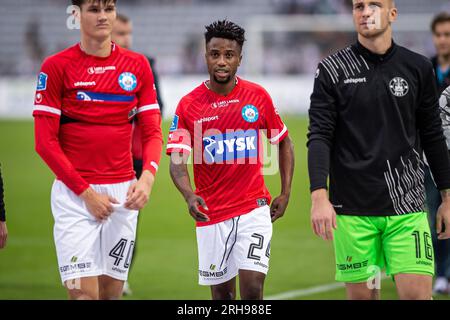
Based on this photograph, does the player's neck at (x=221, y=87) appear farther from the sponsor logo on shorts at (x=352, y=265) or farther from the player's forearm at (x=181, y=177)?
the sponsor logo on shorts at (x=352, y=265)

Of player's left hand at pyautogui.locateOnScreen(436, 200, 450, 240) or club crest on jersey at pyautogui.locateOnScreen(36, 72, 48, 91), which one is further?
club crest on jersey at pyautogui.locateOnScreen(36, 72, 48, 91)

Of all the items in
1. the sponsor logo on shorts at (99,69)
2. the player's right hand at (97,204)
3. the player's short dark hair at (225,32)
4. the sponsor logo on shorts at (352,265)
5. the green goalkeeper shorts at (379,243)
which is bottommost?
the sponsor logo on shorts at (352,265)

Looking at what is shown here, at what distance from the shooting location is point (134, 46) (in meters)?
37.3

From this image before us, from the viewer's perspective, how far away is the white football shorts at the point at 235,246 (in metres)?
6.29

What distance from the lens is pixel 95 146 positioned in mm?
6164

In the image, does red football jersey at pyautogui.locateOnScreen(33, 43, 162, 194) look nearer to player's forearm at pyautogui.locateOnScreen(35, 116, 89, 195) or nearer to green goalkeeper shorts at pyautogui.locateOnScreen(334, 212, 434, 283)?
player's forearm at pyautogui.locateOnScreen(35, 116, 89, 195)

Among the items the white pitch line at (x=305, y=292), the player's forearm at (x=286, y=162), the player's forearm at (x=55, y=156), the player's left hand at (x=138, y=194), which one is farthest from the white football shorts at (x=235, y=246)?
the white pitch line at (x=305, y=292)

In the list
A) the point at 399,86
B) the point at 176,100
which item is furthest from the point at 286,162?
the point at 176,100

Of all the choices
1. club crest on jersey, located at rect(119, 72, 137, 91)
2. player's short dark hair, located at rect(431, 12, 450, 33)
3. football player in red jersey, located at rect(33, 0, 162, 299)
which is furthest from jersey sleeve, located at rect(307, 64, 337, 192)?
player's short dark hair, located at rect(431, 12, 450, 33)

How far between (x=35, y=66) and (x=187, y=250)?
22.8m

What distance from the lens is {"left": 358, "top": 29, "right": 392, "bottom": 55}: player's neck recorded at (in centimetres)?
571

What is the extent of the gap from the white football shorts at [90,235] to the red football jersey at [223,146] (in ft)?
1.76

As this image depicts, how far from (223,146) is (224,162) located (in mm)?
116

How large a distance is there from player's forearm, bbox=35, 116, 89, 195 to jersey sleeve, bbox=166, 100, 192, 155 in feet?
2.44
